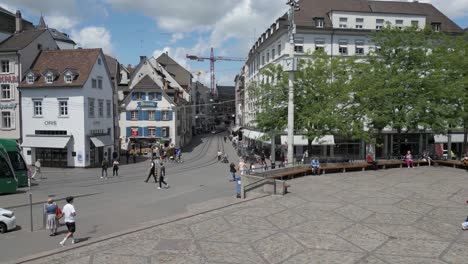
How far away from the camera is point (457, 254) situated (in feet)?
35.0

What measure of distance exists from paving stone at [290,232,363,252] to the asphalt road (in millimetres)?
6099

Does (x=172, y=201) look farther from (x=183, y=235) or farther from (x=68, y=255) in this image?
(x=68, y=255)

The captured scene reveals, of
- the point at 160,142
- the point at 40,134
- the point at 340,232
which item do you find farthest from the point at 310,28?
the point at 340,232

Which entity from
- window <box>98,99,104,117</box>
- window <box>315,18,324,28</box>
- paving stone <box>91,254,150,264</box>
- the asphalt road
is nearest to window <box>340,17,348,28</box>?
window <box>315,18,324,28</box>

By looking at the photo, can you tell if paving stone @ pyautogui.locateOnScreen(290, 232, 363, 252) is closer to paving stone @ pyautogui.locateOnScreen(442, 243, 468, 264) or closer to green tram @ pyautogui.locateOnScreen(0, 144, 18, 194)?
paving stone @ pyautogui.locateOnScreen(442, 243, 468, 264)

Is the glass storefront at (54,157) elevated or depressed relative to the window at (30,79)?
depressed

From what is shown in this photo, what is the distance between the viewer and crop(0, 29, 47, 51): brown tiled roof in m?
41.7

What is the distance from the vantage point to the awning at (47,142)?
1576 inches

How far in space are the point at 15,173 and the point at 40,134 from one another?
1683 centimetres

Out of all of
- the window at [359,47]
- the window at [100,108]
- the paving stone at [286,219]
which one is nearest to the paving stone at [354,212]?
the paving stone at [286,219]

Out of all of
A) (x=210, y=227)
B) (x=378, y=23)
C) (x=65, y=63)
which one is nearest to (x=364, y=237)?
(x=210, y=227)

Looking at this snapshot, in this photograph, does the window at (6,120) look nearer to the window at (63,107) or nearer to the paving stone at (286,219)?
the window at (63,107)

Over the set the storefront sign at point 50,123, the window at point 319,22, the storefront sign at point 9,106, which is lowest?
the storefront sign at point 50,123

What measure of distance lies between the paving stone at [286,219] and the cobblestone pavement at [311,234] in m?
0.02
